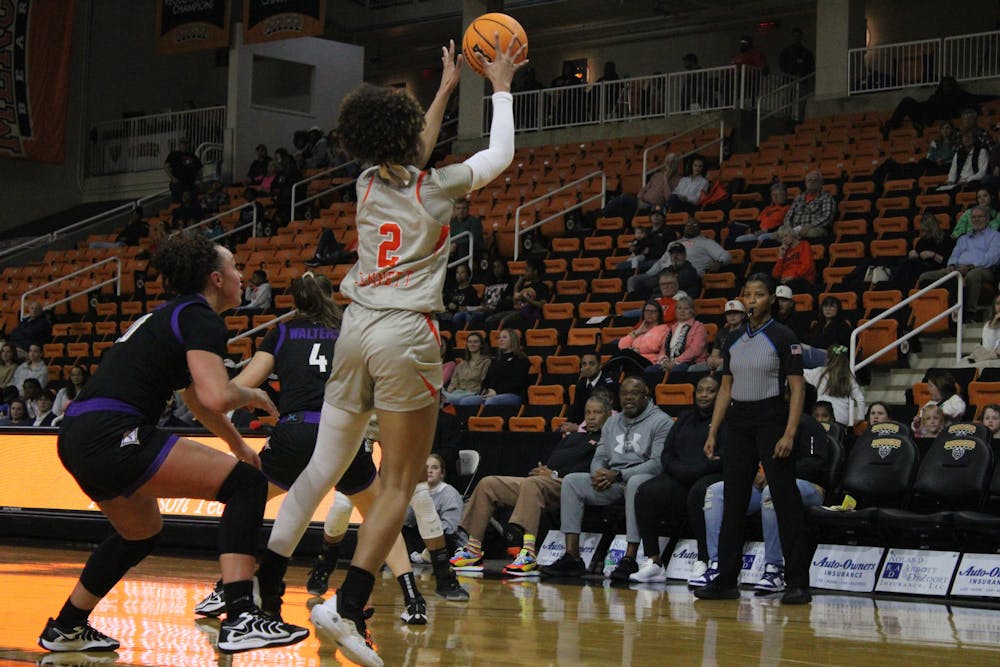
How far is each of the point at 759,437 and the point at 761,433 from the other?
3 cm

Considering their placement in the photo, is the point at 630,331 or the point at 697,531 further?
the point at 630,331

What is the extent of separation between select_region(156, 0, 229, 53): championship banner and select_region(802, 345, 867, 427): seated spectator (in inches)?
622

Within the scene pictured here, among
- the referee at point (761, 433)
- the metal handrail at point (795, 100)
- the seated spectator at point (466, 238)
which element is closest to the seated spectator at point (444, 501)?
the referee at point (761, 433)

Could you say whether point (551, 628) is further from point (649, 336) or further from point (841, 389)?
point (649, 336)

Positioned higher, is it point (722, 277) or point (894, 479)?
point (722, 277)

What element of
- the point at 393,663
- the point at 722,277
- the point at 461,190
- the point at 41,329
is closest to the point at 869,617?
the point at 393,663

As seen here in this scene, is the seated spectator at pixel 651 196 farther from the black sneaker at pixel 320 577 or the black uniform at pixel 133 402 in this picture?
the black uniform at pixel 133 402

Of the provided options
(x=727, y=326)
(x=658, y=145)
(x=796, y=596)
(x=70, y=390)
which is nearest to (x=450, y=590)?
(x=796, y=596)

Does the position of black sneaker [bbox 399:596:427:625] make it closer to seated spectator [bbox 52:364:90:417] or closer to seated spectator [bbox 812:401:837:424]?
seated spectator [bbox 812:401:837:424]

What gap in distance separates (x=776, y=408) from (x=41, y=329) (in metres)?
14.3

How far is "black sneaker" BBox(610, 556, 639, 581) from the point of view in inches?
344

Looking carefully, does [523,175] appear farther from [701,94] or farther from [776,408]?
[776,408]

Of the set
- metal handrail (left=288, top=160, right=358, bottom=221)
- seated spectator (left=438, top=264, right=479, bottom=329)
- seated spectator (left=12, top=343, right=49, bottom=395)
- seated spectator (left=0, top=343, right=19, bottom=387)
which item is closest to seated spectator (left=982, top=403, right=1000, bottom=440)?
seated spectator (left=438, top=264, right=479, bottom=329)

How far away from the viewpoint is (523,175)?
19750 millimetres
